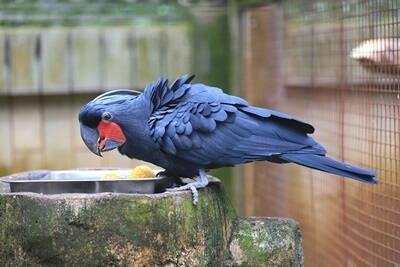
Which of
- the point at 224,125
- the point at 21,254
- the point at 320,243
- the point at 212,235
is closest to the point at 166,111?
the point at 224,125

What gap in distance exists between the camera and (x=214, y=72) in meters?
5.17

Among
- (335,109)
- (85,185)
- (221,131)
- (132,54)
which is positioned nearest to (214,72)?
(132,54)

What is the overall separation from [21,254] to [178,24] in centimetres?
276

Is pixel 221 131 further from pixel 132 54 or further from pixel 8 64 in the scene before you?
pixel 8 64

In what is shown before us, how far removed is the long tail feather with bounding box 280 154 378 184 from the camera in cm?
297

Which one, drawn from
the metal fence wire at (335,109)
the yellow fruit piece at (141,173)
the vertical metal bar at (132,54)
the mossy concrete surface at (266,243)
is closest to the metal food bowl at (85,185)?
Result: the yellow fruit piece at (141,173)

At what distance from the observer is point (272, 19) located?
16.6ft

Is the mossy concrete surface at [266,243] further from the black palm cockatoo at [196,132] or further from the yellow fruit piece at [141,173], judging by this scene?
the yellow fruit piece at [141,173]

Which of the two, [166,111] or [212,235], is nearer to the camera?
[212,235]

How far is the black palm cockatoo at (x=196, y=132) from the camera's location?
3.09 m

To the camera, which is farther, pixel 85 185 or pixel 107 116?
pixel 107 116

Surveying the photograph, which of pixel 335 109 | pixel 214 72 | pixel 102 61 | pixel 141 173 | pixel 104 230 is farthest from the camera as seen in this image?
pixel 214 72

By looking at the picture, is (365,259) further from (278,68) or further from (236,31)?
(236,31)

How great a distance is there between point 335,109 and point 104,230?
6.57 ft
